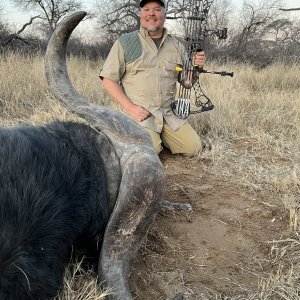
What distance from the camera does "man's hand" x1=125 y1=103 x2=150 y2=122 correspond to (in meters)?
4.18

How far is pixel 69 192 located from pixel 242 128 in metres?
3.82

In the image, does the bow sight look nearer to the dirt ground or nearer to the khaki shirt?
the khaki shirt

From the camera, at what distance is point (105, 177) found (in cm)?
188

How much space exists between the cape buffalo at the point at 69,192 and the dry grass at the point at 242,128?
0.24m

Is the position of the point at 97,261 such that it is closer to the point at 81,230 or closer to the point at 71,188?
the point at 81,230

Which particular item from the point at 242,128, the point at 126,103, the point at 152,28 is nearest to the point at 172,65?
the point at 152,28

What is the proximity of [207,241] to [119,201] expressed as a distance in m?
1.08

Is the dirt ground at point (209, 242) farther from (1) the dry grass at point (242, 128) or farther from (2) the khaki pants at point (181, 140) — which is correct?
(2) the khaki pants at point (181, 140)

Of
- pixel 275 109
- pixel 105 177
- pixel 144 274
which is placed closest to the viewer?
pixel 105 177

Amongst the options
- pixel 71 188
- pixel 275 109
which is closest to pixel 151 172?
pixel 71 188

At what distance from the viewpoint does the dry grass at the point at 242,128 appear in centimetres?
244

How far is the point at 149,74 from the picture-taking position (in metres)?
4.33

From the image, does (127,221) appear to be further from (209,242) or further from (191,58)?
(191,58)

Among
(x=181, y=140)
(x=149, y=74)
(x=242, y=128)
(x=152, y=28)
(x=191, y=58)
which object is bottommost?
(x=242, y=128)
